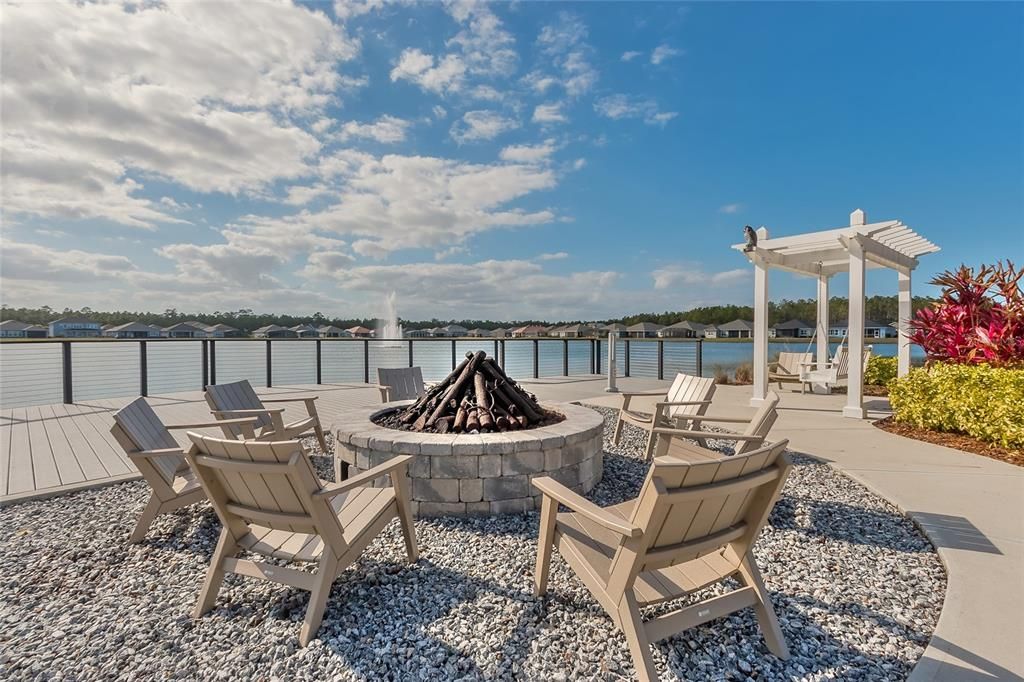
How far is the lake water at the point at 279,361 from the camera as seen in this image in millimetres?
7141

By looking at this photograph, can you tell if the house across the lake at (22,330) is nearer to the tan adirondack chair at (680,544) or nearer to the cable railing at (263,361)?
the cable railing at (263,361)

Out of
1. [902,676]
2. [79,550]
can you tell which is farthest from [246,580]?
[902,676]

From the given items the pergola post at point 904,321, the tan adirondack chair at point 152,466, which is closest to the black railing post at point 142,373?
the tan adirondack chair at point 152,466

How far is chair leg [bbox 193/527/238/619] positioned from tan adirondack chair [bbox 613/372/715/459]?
298 cm

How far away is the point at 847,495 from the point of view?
3.28 metres

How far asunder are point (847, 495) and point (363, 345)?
8829mm

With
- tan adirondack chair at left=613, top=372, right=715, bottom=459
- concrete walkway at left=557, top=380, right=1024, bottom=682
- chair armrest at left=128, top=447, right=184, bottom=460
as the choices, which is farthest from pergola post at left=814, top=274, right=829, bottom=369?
chair armrest at left=128, top=447, right=184, bottom=460

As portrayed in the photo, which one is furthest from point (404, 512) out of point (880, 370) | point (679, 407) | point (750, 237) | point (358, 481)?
point (880, 370)

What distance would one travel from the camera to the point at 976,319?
19.6 feet

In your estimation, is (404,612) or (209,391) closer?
(404,612)

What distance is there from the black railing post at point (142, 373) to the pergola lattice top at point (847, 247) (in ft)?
33.4

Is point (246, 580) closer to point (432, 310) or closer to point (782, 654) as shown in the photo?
point (782, 654)

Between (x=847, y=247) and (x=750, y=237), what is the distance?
1278 mm

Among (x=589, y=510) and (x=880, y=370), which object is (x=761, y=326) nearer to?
(x=880, y=370)
